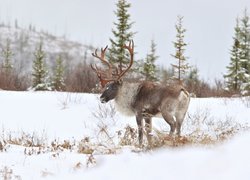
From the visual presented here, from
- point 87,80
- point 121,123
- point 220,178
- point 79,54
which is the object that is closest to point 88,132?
point 121,123

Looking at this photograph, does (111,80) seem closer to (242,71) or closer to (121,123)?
(121,123)

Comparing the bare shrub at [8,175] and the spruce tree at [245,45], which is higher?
the spruce tree at [245,45]

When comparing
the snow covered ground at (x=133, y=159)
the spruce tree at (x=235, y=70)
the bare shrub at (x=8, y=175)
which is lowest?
the bare shrub at (x=8, y=175)

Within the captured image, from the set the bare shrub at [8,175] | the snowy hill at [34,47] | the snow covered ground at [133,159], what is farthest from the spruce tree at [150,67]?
the snowy hill at [34,47]

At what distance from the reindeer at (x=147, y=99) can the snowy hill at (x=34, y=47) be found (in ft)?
319

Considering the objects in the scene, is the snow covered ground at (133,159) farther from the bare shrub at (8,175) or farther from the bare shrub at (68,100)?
the bare shrub at (68,100)

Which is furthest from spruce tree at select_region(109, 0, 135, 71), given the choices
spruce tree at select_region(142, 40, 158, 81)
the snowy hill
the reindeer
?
the snowy hill

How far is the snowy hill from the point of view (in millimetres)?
111438

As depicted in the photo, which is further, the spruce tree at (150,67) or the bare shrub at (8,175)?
the spruce tree at (150,67)

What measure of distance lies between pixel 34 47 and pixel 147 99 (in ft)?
380

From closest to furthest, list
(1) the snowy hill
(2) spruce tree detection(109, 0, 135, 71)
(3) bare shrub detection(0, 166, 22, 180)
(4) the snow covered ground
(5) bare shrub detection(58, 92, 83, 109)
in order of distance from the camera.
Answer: (4) the snow covered ground
(3) bare shrub detection(0, 166, 22, 180)
(5) bare shrub detection(58, 92, 83, 109)
(2) spruce tree detection(109, 0, 135, 71)
(1) the snowy hill

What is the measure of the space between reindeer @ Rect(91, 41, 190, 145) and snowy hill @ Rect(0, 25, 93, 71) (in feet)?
319

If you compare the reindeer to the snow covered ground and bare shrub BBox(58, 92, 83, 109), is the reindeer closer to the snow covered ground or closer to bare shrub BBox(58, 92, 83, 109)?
the snow covered ground

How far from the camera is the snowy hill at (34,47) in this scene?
111 metres
